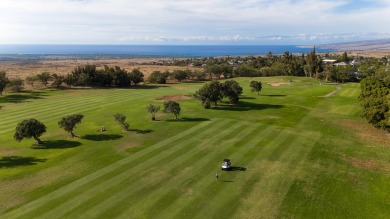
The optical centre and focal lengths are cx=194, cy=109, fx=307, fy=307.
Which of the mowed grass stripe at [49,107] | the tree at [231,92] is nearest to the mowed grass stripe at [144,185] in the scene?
the tree at [231,92]

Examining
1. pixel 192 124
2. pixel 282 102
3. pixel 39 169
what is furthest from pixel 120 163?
pixel 282 102

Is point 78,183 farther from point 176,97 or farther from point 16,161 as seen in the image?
point 176,97

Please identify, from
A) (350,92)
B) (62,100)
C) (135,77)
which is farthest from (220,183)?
(135,77)

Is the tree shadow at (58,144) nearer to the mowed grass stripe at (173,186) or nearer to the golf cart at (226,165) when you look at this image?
the mowed grass stripe at (173,186)

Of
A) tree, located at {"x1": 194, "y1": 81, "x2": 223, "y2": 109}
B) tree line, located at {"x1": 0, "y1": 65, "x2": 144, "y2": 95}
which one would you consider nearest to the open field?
tree, located at {"x1": 194, "y1": 81, "x2": 223, "y2": 109}

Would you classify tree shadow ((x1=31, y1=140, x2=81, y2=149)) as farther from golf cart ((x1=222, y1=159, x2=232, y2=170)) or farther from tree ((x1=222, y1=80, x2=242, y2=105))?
tree ((x1=222, y1=80, x2=242, y2=105))

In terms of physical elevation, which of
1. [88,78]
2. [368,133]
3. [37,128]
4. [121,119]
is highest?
[88,78]
